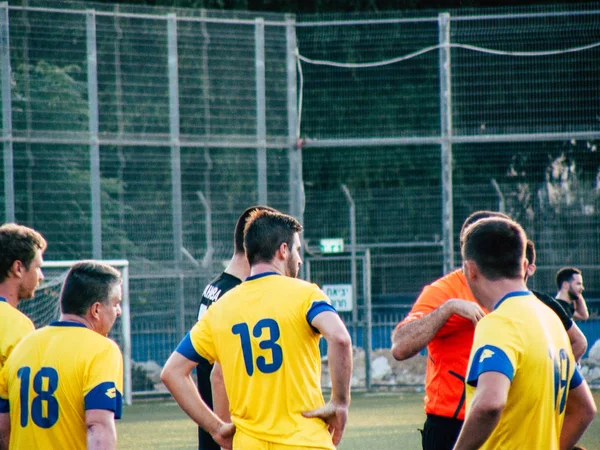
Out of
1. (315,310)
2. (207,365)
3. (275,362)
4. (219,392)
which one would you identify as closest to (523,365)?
(315,310)

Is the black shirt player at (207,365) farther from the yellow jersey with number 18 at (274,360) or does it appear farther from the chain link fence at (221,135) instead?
the chain link fence at (221,135)

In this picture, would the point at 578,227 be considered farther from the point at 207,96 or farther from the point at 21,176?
the point at 21,176

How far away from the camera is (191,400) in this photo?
4062mm

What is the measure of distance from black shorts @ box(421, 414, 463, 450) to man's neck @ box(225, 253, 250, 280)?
144cm

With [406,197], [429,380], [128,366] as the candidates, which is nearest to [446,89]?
[406,197]

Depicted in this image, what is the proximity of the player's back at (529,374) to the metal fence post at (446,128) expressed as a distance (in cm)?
1157

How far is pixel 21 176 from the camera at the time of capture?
45.1 feet

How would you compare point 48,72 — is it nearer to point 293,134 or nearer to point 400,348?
point 293,134

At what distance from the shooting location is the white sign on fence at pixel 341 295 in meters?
15.3

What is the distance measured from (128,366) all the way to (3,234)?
9620mm

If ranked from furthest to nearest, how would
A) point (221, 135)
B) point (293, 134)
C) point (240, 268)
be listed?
point (293, 134), point (221, 135), point (240, 268)

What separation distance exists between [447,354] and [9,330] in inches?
84.1

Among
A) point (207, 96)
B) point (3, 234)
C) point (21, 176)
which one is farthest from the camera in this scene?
point (207, 96)

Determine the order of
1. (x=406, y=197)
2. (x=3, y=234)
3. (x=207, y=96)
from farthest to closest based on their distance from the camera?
1. (x=406, y=197)
2. (x=207, y=96)
3. (x=3, y=234)
